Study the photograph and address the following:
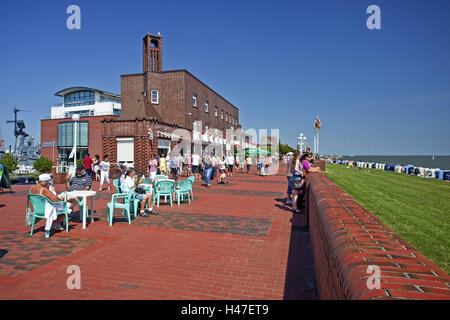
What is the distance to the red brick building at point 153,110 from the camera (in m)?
21.9

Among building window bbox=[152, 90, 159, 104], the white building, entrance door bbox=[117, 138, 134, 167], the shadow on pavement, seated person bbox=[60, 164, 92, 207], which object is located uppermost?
the white building

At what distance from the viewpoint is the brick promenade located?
373 cm

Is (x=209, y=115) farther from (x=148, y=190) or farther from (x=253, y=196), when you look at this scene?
(x=148, y=190)

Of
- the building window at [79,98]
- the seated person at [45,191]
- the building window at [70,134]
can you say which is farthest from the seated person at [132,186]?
the building window at [79,98]

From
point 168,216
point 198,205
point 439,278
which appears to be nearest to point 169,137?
point 198,205

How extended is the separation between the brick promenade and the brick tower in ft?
78.5

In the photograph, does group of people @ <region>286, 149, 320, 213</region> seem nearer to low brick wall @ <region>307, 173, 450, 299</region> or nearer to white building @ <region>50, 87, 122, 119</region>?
low brick wall @ <region>307, 173, 450, 299</region>

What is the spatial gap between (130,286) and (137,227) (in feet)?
10.6

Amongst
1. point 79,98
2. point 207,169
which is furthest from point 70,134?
point 207,169

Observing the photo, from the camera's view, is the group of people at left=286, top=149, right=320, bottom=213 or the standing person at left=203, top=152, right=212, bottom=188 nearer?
the group of people at left=286, top=149, right=320, bottom=213

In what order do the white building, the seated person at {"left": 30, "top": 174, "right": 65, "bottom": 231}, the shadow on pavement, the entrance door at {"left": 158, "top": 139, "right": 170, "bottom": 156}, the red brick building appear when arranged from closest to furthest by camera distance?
the shadow on pavement < the seated person at {"left": 30, "top": 174, "right": 65, "bottom": 231} < the red brick building < the entrance door at {"left": 158, "top": 139, "right": 170, "bottom": 156} < the white building

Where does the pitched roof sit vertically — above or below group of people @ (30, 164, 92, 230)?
above

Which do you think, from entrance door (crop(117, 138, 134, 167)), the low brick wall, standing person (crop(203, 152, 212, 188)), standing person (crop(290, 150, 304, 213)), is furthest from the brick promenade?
entrance door (crop(117, 138, 134, 167))

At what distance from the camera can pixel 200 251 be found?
5.24 m
